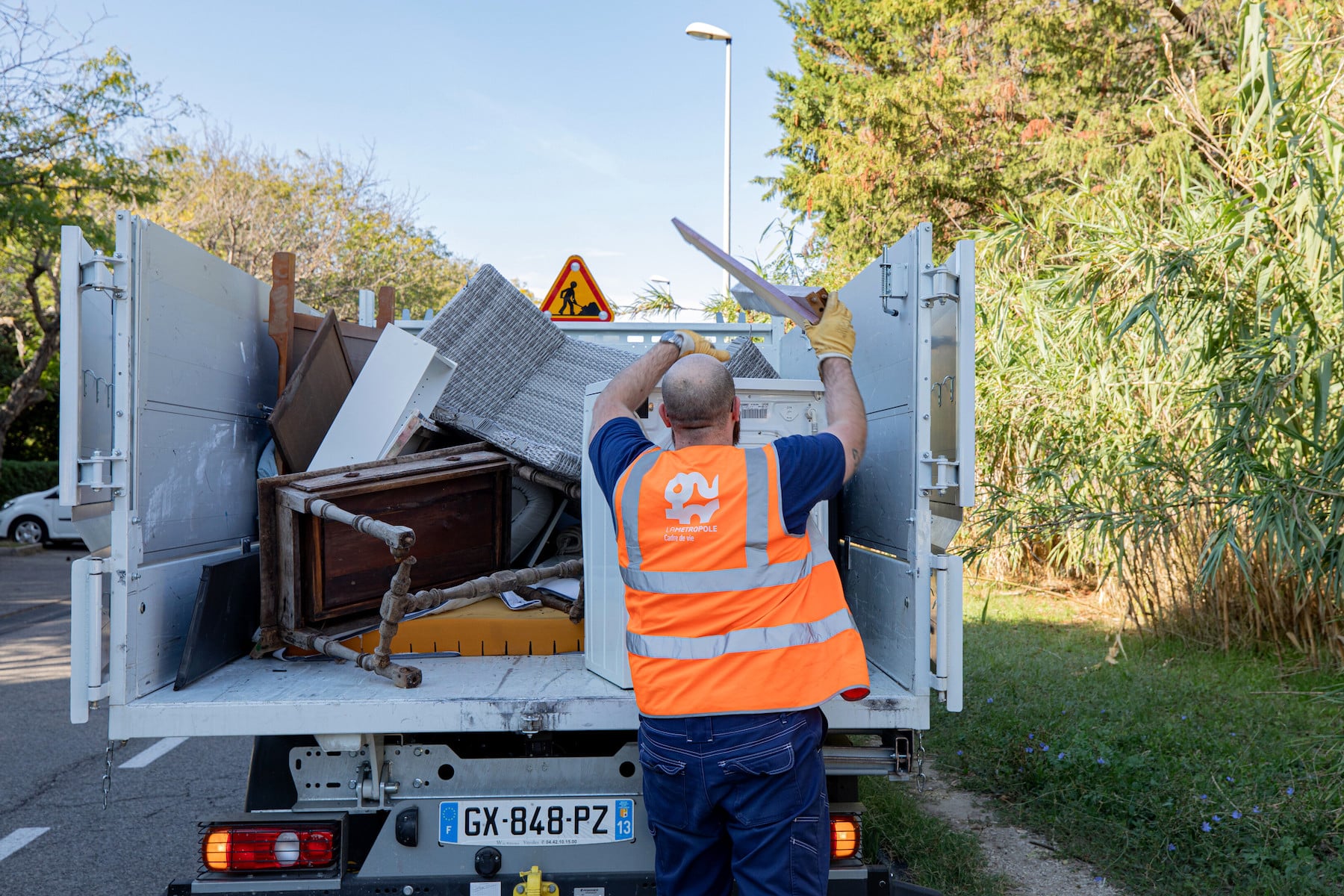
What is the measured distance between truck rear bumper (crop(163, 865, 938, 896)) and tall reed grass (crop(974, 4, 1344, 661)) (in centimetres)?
300

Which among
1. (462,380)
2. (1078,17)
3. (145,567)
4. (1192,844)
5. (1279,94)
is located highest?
(1078,17)

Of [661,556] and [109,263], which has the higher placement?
[109,263]

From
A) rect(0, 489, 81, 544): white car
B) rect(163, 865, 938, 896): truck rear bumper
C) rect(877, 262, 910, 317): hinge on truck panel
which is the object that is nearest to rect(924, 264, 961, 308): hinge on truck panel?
rect(877, 262, 910, 317): hinge on truck panel

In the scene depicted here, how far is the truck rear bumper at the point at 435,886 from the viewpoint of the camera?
231cm

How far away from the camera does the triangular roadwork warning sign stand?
6.31 m

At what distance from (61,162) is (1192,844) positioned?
42.8 feet

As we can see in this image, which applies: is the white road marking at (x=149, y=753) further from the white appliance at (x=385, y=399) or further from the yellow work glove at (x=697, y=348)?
the yellow work glove at (x=697, y=348)

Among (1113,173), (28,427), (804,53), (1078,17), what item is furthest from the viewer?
(28,427)

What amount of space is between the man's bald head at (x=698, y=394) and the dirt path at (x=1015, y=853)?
196 centimetres

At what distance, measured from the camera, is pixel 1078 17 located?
452 inches

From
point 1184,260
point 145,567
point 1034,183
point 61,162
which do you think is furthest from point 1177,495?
point 61,162

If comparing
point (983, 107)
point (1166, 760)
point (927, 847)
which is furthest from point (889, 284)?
point (983, 107)

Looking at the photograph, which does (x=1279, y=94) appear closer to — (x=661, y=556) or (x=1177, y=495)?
(x=1177, y=495)

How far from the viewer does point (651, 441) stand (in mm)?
2582
